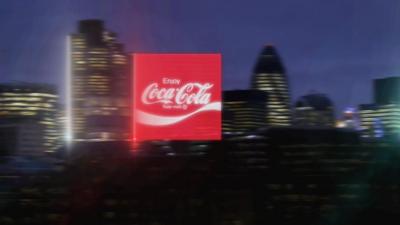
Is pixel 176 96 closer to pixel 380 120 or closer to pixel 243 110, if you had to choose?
pixel 243 110

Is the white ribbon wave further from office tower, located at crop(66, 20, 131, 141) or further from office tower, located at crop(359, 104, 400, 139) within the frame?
office tower, located at crop(359, 104, 400, 139)

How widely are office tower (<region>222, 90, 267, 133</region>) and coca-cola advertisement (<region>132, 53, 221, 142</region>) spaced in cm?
895

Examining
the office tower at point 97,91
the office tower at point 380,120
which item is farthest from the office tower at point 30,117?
the office tower at point 380,120

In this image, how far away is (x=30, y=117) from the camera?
43719 millimetres

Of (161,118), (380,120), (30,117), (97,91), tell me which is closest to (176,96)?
(161,118)

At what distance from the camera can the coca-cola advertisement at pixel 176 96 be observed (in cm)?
1684

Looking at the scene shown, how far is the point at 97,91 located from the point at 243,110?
759cm

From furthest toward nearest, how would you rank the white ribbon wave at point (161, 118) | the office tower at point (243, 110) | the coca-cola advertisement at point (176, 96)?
the office tower at point (243, 110), the white ribbon wave at point (161, 118), the coca-cola advertisement at point (176, 96)

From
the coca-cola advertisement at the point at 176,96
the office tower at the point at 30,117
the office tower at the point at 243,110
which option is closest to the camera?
the coca-cola advertisement at the point at 176,96

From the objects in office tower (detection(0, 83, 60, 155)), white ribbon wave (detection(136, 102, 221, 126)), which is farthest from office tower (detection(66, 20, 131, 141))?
office tower (detection(0, 83, 60, 155))

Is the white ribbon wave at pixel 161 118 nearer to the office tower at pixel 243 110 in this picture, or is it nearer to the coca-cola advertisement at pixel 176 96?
the coca-cola advertisement at pixel 176 96

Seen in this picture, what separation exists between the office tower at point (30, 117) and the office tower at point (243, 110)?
9473 millimetres

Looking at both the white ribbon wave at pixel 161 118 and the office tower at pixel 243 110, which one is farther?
the office tower at pixel 243 110

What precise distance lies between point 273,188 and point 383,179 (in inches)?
252
